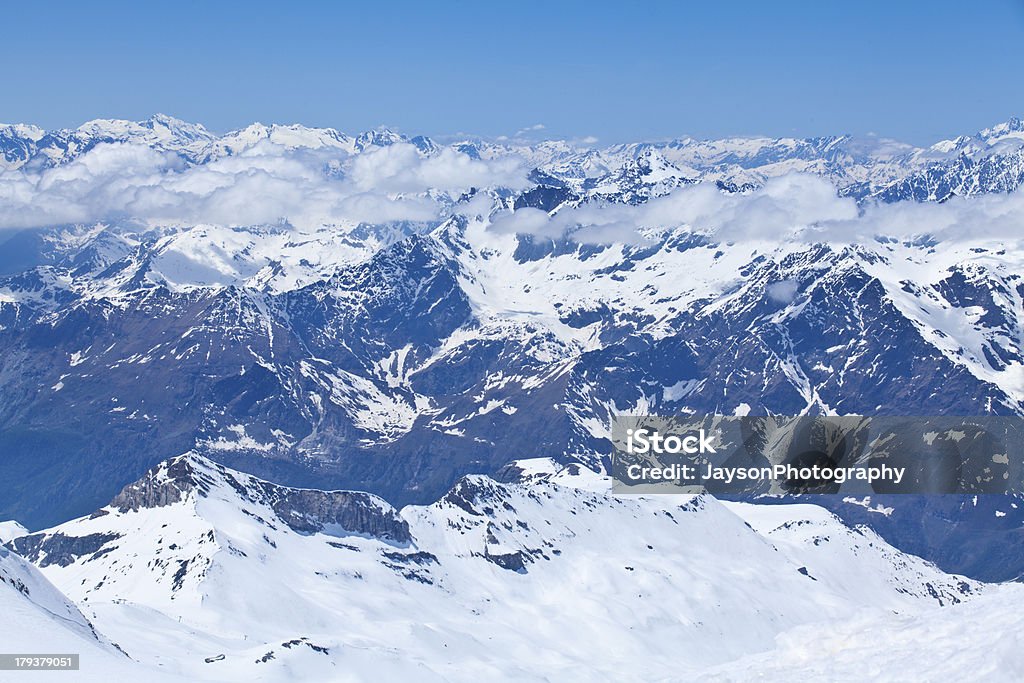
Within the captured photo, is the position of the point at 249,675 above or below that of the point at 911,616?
below

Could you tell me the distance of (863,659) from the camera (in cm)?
4431

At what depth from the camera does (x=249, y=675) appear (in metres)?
192

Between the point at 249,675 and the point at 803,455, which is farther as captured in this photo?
the point at 249,675

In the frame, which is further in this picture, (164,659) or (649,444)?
(164,659)

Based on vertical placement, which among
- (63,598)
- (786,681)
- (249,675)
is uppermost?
(786,681)

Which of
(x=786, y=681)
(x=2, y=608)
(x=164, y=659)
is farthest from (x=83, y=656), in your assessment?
(x=164, y=659)

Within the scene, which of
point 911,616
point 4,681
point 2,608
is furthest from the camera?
point 2,608

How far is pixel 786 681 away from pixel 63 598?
487 feet

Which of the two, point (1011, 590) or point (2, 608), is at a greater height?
point (1011, 590)

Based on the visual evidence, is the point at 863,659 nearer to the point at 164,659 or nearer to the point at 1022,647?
the point at 1022,647

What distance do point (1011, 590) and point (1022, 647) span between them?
10.2 meters

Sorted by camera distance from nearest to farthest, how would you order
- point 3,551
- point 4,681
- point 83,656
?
point 4,681
point 83,656
point 3,551

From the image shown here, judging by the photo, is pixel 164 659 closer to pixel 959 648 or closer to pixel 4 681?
pixel 4 681

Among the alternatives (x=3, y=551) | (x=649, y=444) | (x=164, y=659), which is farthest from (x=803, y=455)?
(x=164, y=659)
